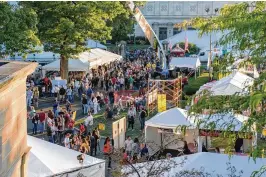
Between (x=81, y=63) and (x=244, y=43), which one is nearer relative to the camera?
(x=244, y=43)

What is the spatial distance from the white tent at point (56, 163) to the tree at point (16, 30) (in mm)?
16092

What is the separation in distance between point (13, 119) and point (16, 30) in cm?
2312

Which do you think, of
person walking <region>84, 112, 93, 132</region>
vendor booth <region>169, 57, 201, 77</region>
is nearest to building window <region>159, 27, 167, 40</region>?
vendor booth <region>169, 57, 201, 77</region>

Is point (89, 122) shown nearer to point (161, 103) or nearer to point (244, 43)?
point (161, 103)

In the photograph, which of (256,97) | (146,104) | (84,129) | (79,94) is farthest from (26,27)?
(256,97)

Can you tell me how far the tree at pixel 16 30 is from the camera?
28.8 m

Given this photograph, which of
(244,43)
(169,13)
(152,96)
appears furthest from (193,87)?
(169,13)

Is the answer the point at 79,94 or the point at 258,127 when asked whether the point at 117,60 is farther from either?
the point at 258,127

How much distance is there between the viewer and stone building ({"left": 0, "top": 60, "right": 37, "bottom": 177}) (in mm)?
6102

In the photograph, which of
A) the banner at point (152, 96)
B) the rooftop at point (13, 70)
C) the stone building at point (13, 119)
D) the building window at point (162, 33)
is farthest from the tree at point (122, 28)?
the stone building at point (13, 119)

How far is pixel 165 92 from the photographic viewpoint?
28359 millimetres

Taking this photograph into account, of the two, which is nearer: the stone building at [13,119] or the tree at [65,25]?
the stone building at [13,119]

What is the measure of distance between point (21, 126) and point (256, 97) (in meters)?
3.13

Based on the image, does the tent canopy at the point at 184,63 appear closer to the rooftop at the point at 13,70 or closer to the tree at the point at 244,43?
the tree at the point at 244,43
